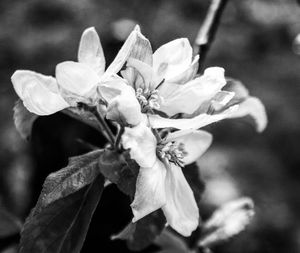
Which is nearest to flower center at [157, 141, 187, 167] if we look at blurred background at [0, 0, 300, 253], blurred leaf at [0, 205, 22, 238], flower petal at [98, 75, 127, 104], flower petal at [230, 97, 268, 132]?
flower petal at [98, 75, 127, 104]

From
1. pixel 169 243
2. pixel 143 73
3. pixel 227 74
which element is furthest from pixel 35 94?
pixel 227 74

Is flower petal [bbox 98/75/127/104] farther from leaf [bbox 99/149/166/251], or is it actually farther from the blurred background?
the blurred background

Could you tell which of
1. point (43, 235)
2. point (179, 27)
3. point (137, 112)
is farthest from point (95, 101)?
point (179, 27)

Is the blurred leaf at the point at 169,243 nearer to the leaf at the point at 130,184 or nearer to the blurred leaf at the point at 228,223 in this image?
the blurred leaf at the point at 228,223

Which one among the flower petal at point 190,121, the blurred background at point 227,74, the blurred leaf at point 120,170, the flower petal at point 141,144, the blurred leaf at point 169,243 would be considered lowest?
the blurred background at point 227,74

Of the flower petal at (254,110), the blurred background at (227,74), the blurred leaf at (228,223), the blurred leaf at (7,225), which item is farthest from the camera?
the blurred background at (227,74)

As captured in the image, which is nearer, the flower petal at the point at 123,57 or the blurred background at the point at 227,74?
the flower petal at the point at 123,57

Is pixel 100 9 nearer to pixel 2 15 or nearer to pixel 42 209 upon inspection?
pixel 2 15

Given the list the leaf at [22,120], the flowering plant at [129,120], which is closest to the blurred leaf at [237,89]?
the flowering plant at [129,120]
